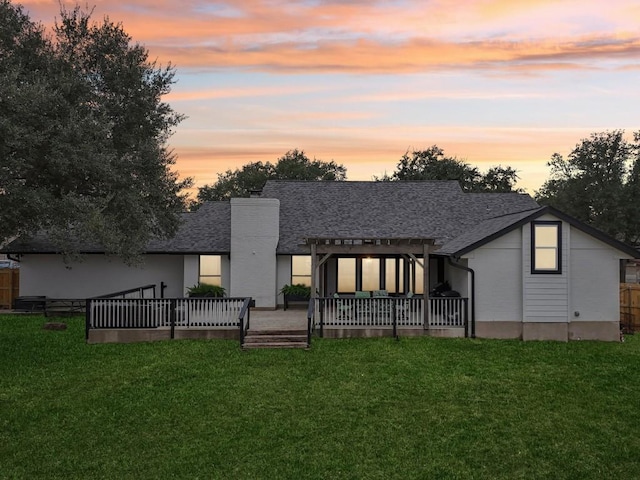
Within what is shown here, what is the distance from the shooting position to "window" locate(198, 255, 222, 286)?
23344mm

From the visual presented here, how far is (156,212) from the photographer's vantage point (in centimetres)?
2262

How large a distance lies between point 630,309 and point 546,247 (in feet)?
23.3

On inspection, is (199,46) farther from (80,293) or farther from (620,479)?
(620,479)

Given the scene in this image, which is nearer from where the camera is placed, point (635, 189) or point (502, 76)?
point (502, 76)

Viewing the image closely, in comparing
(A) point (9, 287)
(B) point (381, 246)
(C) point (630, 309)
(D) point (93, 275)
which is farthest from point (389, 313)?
(A) point (9, 287)

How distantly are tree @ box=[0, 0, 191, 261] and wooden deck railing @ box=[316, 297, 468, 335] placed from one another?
8.91 m

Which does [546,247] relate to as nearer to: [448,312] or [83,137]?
[448,312]

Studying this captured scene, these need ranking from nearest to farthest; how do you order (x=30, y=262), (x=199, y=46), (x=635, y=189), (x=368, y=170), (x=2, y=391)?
(x=2, y=391)
(x=199, y=46)
(x=30, y=262)
(x=635, y=189)
(x=368, y=170)

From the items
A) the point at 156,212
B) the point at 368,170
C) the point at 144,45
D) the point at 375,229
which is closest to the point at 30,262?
the point at 156,212

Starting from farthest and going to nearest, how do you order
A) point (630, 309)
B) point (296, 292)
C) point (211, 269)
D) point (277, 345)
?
point (211, 269), point (296, 292), point (630, 309), point (277, 345)

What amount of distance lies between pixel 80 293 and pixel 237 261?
8.51m

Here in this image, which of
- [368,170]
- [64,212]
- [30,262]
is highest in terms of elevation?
[368,170]

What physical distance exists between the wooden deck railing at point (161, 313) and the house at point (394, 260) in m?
3.51

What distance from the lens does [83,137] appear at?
17.2 metres
